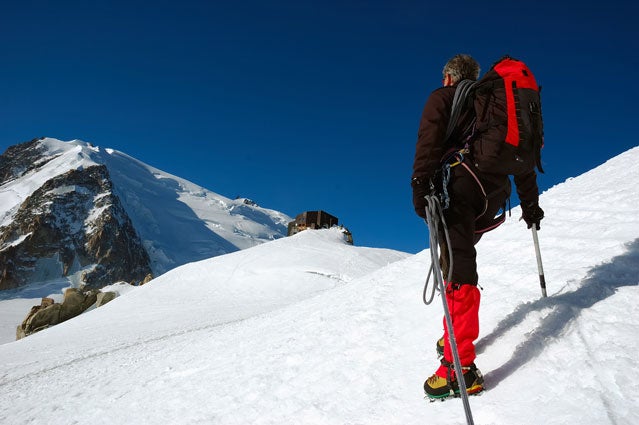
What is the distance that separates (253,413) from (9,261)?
511 ft

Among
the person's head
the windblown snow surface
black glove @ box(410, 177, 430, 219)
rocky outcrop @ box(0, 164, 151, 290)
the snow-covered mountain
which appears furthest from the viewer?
the snow-covered mountain

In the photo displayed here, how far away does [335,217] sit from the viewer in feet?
210

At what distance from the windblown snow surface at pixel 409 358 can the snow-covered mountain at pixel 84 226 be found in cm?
14610

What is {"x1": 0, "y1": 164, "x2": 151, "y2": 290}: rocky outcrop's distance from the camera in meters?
126

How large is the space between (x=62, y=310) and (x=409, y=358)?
36.9m

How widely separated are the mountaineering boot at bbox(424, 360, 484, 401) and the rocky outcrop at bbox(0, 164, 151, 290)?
15264 centimetres

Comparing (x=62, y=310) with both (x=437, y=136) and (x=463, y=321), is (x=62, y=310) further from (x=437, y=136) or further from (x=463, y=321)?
(x=437, y=136)

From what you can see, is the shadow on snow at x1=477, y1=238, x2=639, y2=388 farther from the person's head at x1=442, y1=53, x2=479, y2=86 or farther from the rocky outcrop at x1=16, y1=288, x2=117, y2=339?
the rocky outcrop at x1=16, y1=288, x2=117, y2=339

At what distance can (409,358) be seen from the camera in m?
3.27

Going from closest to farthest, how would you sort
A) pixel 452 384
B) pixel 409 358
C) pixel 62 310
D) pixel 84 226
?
pixel 452 384
pixel 409 358
pixel 62 310
pixel 84 226

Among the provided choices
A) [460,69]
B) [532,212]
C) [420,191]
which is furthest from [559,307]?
[460,69]

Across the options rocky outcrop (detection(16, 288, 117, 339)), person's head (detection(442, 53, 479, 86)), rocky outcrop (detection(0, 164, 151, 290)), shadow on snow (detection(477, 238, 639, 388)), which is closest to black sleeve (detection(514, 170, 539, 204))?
shadow on snow (detection(477, 238, 639, 388))

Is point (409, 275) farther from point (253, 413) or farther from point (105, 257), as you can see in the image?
point (105, 257)

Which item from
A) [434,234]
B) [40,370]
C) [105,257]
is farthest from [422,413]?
[105,257]
